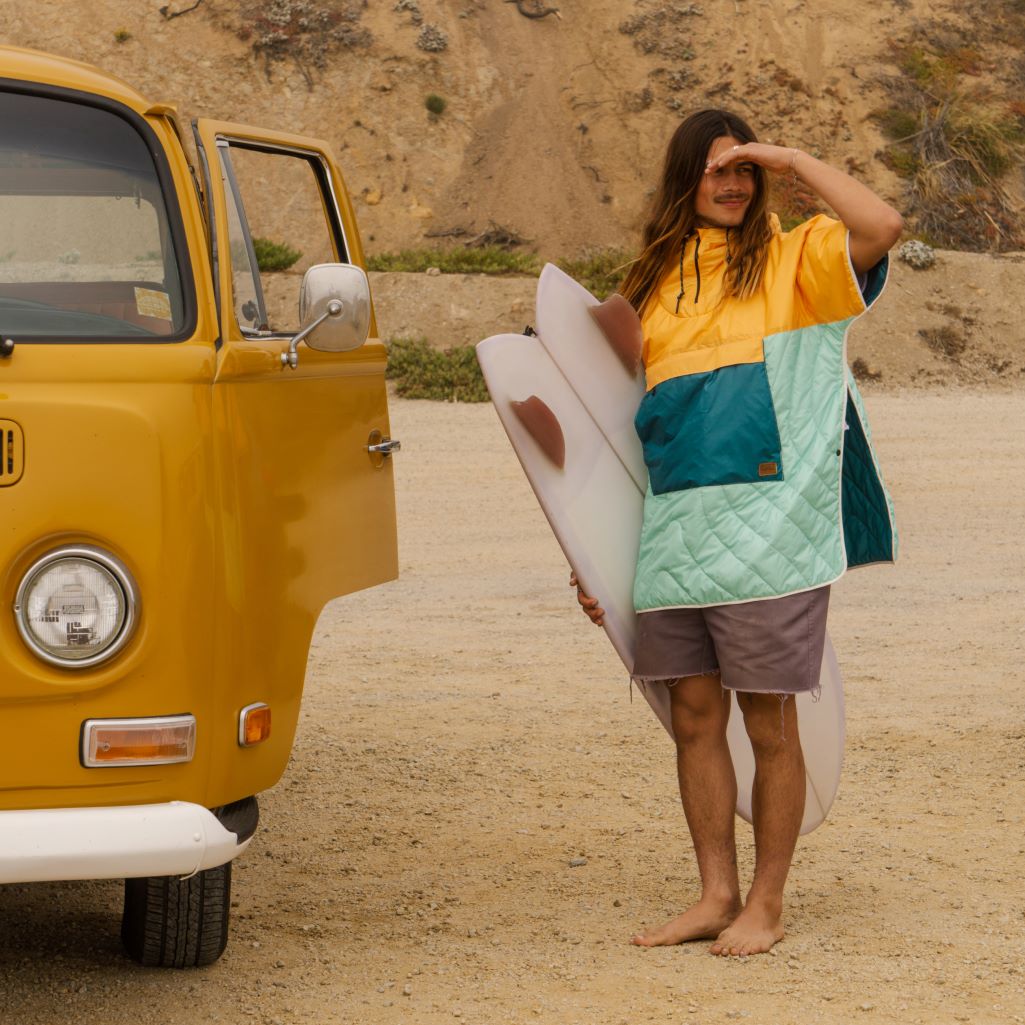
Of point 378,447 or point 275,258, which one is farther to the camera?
point 275,258

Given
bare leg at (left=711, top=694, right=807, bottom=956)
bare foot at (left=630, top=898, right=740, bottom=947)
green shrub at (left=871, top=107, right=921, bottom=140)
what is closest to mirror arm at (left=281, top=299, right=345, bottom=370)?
bare leg at (left=711, top=694, right=807, bottom=956)

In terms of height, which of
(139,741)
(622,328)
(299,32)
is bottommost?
(139,741)

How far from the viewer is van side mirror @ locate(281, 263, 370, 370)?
363 cm

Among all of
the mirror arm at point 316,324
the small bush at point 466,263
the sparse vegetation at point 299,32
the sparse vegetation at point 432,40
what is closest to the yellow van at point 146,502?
the mirror arm at point 316,324

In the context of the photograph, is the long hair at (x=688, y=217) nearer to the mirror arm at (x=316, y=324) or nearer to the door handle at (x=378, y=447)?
the door handle at (x=378, y=447)

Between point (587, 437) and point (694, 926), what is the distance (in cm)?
132

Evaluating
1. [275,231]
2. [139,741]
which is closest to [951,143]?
[275,231]

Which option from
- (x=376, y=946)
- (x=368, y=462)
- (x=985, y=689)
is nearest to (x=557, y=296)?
(x=368, y=462)

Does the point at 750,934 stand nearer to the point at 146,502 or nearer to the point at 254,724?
the point at 254,724

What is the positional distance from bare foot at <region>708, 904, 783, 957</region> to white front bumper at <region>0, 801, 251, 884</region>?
4.80 ft

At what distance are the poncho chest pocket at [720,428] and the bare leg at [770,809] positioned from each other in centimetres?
58

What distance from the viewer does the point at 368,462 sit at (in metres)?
4.58

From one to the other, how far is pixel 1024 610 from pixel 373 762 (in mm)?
4483

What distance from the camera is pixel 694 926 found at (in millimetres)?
4164
